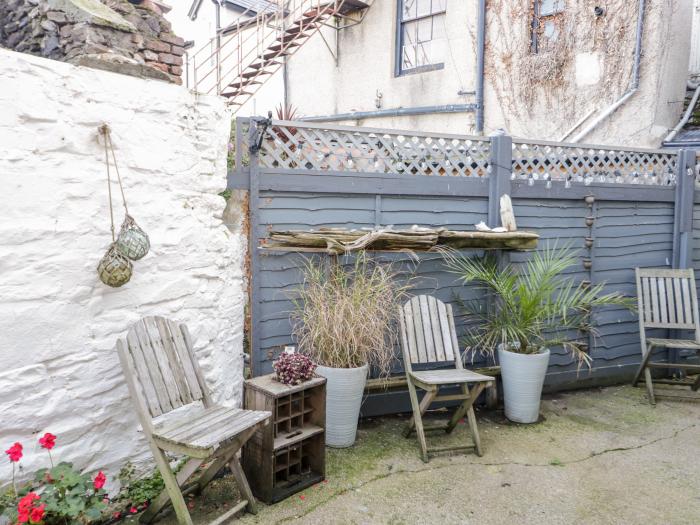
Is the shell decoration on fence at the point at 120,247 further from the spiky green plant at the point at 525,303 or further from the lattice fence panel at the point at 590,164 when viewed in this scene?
the lattice fence panel at the point at 590,164

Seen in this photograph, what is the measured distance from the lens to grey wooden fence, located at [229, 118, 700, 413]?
155 inches

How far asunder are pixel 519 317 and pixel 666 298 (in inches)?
73.6

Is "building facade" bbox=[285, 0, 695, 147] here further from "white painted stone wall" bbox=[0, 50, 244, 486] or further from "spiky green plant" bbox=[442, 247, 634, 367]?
"white painted stone wall" bbox=[0, 50, 244, 486]

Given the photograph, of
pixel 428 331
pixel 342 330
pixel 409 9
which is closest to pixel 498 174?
pixel 428 331

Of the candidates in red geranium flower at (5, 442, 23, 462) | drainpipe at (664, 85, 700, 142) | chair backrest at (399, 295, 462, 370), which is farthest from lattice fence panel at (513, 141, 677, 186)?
red geranium flower at (5, 442, 23, 462)

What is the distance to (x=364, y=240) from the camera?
12.2 ft

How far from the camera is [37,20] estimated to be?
4207 millimetres

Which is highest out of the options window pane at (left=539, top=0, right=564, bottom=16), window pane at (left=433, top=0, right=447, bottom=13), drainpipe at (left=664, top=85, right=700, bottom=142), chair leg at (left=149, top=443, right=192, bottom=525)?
window pane at (left=433, top=0, right=447, bottom=13)

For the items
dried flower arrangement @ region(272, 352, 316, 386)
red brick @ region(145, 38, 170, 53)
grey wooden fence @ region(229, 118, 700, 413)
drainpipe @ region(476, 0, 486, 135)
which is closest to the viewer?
dried flower arrangement @ region(272, 352, 316, 386)

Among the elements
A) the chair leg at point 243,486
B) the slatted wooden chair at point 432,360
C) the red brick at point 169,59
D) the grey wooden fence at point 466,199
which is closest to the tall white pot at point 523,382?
the slatted wooden chair at point 432,360

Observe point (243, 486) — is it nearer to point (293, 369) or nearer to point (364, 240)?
point (293, 369)

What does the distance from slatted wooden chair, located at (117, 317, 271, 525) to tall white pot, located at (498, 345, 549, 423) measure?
2147 mm

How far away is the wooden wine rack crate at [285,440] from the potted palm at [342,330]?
1.14ft

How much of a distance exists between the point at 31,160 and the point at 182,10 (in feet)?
41.6
